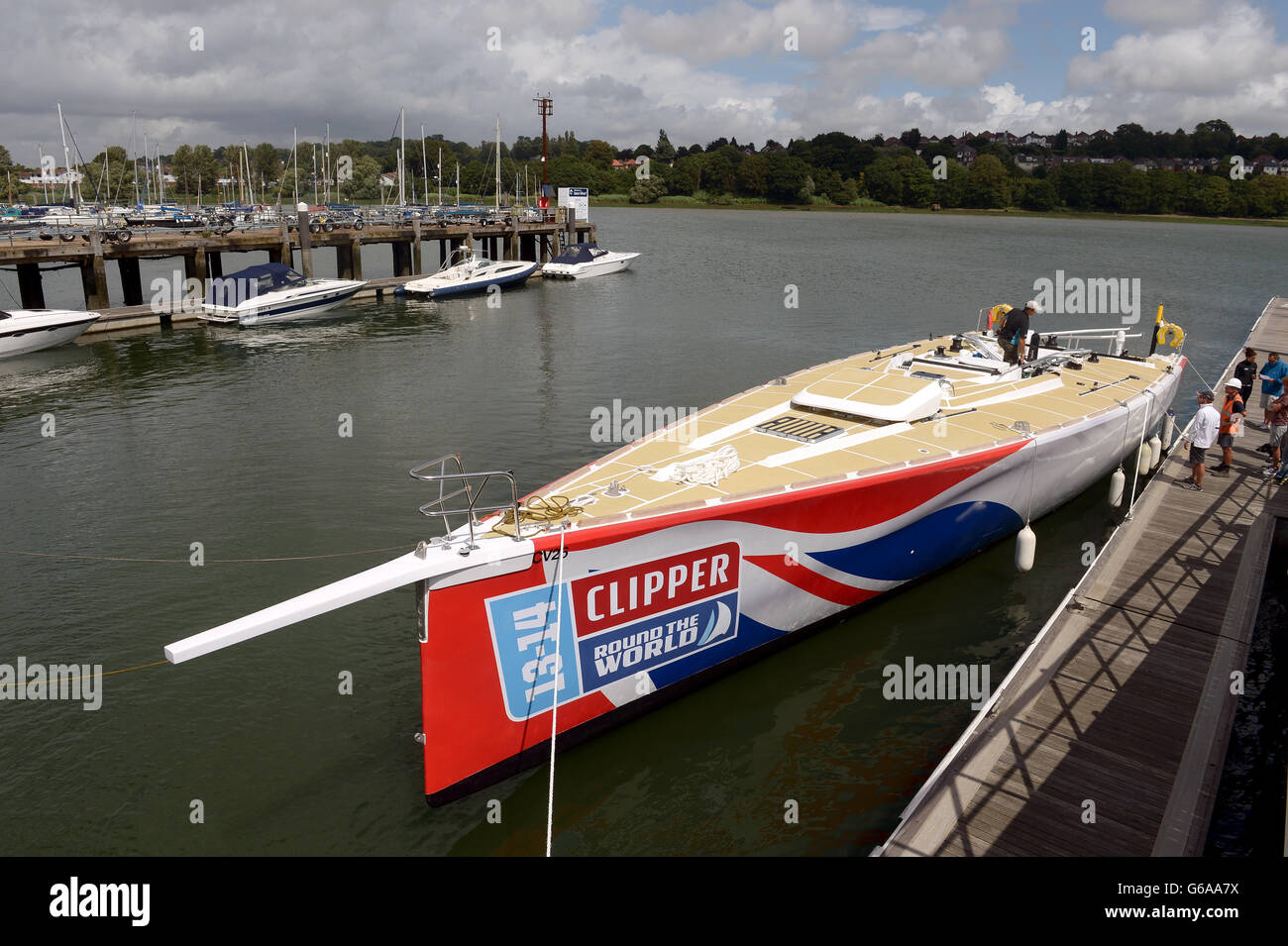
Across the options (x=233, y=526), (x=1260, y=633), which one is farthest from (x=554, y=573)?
(x=1260, y=633)

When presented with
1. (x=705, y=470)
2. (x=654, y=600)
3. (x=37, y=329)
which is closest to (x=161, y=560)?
(x=654, y=600)

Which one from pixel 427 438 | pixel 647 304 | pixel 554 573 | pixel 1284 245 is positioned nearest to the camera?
pixel 554 573

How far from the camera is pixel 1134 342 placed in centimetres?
3158

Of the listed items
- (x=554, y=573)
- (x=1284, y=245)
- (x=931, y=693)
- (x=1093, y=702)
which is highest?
(x=1284, y=245)

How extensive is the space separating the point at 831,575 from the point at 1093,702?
10.4ft

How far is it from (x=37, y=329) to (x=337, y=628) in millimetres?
22749

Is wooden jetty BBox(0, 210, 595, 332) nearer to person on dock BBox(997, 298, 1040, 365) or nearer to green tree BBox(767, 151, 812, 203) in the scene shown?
person on dock BBox(997, 298, 1040, 365)

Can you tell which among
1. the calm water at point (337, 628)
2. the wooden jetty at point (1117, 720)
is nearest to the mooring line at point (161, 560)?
the calm water at point (337, 628)

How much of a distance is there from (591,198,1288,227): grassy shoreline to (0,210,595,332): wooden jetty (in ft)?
272

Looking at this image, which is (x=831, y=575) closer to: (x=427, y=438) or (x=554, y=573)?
(x=554, y=573)

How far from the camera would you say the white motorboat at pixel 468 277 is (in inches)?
1575

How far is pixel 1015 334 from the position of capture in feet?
51.5

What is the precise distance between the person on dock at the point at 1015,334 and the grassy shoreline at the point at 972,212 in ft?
395
